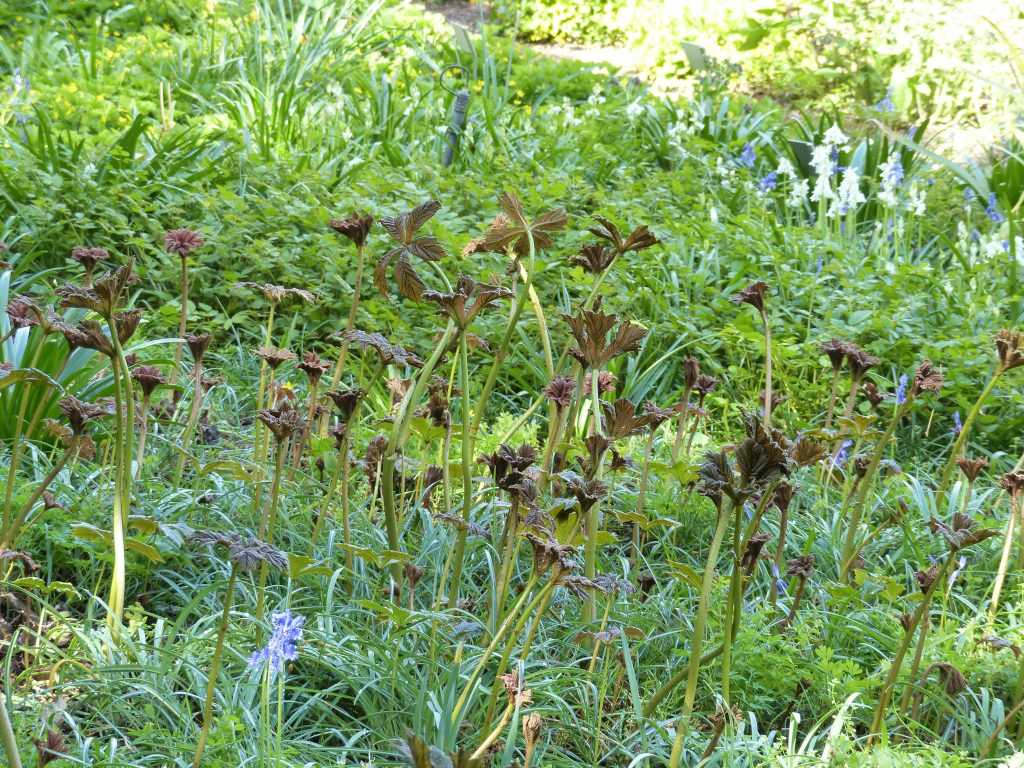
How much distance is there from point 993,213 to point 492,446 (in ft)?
12.3

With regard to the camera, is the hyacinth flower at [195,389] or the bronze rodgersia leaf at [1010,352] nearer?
the bronze rodgersia leaf at [1010,352]

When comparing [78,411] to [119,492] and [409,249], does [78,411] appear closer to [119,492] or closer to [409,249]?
[119,492]

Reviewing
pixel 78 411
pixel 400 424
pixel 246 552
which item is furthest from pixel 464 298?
pixel 78 411

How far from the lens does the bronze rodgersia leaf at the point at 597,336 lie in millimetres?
2293

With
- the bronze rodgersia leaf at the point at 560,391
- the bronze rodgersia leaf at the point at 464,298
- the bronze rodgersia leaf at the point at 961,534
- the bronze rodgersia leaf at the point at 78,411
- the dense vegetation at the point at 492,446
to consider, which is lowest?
the dense vegetation at the point at 492,446

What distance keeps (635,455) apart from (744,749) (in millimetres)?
1637

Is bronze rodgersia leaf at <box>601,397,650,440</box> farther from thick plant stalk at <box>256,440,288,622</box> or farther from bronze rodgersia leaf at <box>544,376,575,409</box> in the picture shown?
thick plant stalk at <box>256,440,288,622</box>

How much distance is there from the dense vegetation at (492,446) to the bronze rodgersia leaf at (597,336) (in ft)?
0.03

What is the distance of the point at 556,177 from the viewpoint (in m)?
5.70

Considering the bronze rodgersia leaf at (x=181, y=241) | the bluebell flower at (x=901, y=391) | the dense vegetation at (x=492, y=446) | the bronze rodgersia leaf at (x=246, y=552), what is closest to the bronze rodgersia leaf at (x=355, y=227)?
the dense vegetation at (x=492, y=446)

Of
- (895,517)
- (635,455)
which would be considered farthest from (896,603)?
(635,455)

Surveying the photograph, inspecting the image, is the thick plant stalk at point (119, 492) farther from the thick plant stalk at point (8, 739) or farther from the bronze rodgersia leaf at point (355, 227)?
the thick plant stalk at point (8, 739)

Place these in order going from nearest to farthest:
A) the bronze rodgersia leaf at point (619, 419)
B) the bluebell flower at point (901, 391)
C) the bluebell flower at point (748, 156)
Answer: the bronze rodgersia leaf at point (619, 419) → the bluebell flower at point (901, 391) → the bluebell flower at point (748, 156)

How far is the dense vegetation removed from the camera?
84.0 inches
